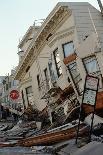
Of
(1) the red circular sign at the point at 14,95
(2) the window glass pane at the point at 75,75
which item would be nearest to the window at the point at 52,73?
(1) the red circular sign at the point at 14,95

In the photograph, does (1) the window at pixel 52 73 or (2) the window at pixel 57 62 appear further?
(1) the window at pixel 52 73

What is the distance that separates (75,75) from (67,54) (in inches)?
130

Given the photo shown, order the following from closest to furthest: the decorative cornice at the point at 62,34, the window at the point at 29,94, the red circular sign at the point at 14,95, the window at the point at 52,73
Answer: the red circular sign at the point at 14,95 < the decorative cornice at the point at 62,34 < the window at the point at 52,73 < the window at the point at 29,94

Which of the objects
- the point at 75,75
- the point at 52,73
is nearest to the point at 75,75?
the point at 75,75

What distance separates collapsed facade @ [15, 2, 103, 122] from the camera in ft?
56.2

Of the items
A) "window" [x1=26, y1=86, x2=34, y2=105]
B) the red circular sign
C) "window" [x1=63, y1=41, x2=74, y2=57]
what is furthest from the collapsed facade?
"window" [x1=26, y1=86, x2=34, y2=105]

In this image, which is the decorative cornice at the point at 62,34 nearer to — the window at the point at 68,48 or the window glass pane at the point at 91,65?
the window at the point at 68,48

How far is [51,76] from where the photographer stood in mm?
24781

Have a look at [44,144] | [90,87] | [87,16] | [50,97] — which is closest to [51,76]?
[50,97]

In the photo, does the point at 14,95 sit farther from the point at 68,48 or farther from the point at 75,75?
the point at 68,48

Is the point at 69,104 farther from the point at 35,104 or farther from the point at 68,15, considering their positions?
the point at 35,104

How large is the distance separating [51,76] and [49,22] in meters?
4.17

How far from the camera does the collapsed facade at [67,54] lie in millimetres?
17125

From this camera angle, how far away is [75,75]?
745 inches
